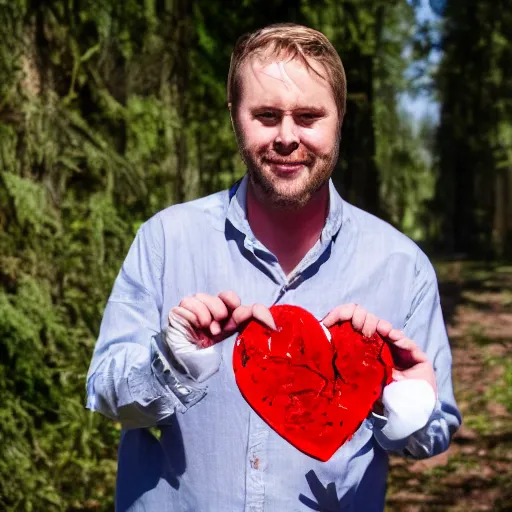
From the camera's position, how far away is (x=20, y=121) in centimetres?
442

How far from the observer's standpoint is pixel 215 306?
6.23 ft

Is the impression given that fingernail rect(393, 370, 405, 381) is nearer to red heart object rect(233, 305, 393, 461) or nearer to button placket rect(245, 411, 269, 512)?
red heart object rect(233, 305, 393, 461)

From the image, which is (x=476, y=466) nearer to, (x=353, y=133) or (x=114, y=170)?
(x=353, y=133)

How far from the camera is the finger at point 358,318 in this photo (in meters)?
2.00

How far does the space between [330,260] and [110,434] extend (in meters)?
2.64

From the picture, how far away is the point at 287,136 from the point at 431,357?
2.10ft

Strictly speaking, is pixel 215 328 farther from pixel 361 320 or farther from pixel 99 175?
pixel 99 175

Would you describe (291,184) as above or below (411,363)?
above

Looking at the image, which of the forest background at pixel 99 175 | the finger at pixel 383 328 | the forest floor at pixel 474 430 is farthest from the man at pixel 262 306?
the forest floor at pixel 474 430

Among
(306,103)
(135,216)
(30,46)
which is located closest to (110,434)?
(135,216)

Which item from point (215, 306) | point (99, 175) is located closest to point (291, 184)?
point (215, 306)

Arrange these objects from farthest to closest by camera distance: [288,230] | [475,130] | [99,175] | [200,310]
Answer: [475,130]
[99,175]
[288,230]
[200,310]

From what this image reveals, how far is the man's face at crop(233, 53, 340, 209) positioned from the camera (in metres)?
2.08

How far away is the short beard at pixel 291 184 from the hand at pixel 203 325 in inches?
12.0
